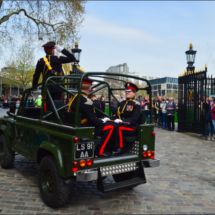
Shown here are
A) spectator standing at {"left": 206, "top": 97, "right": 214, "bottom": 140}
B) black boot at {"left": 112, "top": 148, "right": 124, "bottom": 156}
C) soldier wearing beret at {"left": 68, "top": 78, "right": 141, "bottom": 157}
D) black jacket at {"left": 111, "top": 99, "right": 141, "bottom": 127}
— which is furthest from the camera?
spectator standing at {"left": 206, "top": 97, "right": 214, "bottom": 140}

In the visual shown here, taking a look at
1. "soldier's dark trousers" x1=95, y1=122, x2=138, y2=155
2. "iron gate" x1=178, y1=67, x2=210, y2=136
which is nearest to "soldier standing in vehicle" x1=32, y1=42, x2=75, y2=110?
"soldier's dark trousers" x1=95, y1=122, x2=138, y2=155

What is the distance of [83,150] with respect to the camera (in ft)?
11.8

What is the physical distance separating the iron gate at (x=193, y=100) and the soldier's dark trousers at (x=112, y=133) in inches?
317

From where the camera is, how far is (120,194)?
4621mm

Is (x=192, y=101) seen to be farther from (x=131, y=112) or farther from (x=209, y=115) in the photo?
(x=131, y=112)

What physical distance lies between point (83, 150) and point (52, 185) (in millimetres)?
878

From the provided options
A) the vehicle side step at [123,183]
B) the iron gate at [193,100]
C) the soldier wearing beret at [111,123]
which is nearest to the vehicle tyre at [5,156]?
the soldier wearing beret at [111,123]

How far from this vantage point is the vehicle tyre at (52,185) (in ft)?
12.1

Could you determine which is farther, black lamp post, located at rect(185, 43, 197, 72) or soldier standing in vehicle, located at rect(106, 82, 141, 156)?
black lamp post, located at rect(185, 43, 197, 72)

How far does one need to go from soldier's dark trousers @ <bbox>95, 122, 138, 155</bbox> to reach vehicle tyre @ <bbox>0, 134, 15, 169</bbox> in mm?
2553

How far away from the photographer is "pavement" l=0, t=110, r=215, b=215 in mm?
3941

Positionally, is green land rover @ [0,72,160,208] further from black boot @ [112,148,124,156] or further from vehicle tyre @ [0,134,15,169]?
vehicle tyre @ [0,134,15,169]

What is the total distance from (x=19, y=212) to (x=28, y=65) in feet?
136

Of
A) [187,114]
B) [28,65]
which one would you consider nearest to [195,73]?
[187,114]
